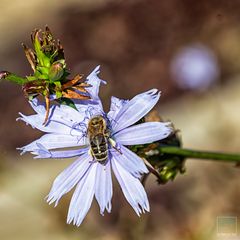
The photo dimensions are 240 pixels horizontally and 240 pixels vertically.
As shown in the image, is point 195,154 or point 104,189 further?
point 195,154

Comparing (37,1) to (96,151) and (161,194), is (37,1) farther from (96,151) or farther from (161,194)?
(96,151)

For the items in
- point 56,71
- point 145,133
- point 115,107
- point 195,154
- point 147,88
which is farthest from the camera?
point 147,88

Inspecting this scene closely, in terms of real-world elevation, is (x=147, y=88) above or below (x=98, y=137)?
below

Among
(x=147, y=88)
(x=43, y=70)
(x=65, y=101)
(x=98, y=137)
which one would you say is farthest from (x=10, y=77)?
(x=147, y=88)

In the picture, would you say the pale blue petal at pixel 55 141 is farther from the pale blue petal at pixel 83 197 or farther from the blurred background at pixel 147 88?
the blurred background at pixel 147 88

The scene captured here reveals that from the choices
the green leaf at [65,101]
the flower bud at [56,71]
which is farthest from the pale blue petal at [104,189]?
the flower bud at [56,71]

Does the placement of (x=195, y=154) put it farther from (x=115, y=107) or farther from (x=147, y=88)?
(x=147, y=88)

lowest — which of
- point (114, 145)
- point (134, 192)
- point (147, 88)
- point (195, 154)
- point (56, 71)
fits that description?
point (147, 88)
